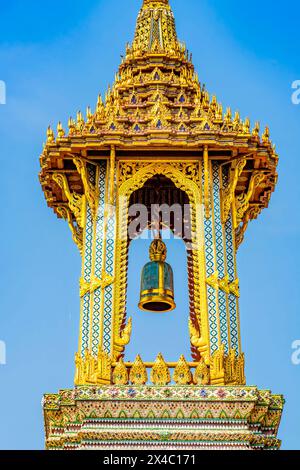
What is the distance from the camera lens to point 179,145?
23.6m

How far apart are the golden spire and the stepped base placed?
7.57 meters

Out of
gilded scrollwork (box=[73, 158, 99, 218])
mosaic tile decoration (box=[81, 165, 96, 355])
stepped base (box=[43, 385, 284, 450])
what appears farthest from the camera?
gilded scrollwork (box=[73, 158, 99, 218])

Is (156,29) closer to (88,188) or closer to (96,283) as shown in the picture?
(88,188)

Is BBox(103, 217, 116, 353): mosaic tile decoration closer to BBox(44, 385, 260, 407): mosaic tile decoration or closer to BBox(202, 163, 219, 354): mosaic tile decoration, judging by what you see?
BBox(44, 385, 260, 407): mosaic tile decoration

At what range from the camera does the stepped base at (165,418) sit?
834 inches

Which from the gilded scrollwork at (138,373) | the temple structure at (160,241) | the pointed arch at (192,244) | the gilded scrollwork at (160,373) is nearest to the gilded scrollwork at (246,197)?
the temple structure at (160,241)

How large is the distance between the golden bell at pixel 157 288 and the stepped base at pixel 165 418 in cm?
245

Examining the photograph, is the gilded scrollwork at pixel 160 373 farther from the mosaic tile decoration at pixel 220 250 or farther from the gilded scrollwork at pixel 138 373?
the mosaic tile decoration at pixel 220 250

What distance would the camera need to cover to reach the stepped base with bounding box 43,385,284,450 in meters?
21.2

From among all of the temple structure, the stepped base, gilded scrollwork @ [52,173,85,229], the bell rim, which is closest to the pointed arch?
the temple structure
